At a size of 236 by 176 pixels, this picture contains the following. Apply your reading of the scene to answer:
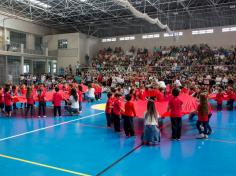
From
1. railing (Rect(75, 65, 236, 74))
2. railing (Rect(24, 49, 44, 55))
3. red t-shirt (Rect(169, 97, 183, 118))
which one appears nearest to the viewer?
red t-shirt (Rect(169, 97, 183, 118))

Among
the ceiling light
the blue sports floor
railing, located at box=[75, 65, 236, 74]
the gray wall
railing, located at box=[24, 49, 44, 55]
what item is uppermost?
the ceiling light

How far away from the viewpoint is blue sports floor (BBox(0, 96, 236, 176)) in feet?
15.5

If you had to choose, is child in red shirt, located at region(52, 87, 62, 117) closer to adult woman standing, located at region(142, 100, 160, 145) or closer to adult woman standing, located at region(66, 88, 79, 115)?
adult woman standing, located at region(66, 88, 79, 115)

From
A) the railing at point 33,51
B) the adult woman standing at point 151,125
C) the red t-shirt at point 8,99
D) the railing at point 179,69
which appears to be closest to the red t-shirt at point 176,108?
the adult woman standing at point 151,125

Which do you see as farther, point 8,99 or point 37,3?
point 37,3

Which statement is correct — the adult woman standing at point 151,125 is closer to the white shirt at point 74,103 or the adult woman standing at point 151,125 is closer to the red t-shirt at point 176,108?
the red t-shirt at point 176,108

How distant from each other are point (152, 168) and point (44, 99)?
6.80 m

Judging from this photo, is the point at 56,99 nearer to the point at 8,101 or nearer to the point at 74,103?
the point at 74,103

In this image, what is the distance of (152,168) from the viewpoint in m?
4.84

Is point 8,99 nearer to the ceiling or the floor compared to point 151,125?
nearer to the ceiling

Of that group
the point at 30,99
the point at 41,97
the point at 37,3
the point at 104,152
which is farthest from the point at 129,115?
the point at 37,3

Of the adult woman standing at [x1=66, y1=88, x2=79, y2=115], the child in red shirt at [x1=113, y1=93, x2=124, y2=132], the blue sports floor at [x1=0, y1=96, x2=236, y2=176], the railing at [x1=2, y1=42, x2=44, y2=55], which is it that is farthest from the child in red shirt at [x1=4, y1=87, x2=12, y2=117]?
the railing at [x1=2, y1=42, x2=44, y2=55]

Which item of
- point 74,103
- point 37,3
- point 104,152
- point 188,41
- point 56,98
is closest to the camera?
point 104,152

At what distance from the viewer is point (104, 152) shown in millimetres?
5781
